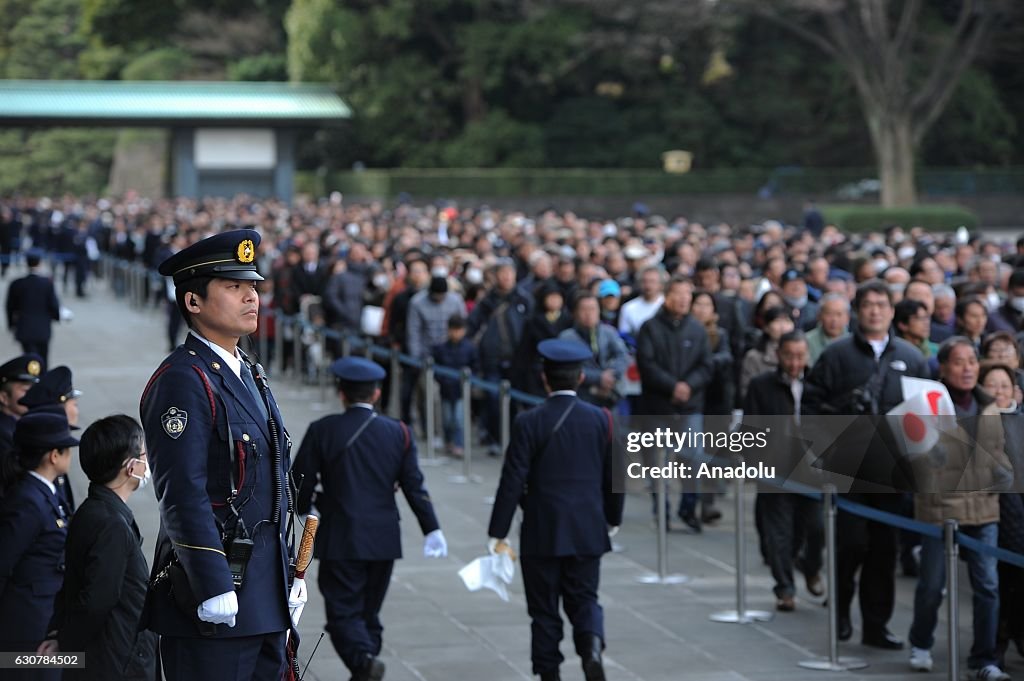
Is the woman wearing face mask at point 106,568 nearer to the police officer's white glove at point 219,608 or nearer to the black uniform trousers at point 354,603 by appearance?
the police officer's white glove at point 219,608

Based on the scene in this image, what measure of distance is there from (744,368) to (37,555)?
600 centimetres

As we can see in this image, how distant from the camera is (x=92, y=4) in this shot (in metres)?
57.2

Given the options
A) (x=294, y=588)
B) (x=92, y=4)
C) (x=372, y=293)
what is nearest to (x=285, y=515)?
(x=294, y=588)

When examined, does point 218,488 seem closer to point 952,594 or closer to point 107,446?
point 107,446

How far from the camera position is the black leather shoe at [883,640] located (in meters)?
8.55

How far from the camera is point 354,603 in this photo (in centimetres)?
770

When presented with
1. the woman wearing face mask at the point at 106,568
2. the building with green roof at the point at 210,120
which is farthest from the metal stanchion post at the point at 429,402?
the building with green roof at the point at 210,120

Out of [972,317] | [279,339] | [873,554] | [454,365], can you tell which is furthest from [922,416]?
[279,339]

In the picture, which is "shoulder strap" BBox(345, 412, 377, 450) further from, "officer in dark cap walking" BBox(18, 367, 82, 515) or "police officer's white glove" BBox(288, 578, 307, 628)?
"police officer's white glove" BBox(288, 578, 307, 628)

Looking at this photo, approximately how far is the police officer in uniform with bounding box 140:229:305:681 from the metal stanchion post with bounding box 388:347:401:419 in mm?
9667

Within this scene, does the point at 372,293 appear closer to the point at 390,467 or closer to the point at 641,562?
the point at 641,562

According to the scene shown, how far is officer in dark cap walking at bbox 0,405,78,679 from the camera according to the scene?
6.27 meters

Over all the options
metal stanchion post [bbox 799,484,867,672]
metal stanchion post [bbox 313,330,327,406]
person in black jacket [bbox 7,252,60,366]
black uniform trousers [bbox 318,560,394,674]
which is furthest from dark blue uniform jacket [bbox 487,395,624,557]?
person in black jacket [bbox 7,252,60,366]

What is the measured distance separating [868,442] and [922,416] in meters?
0.55
